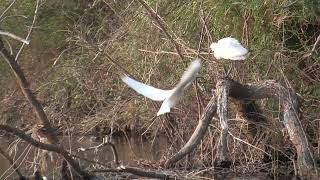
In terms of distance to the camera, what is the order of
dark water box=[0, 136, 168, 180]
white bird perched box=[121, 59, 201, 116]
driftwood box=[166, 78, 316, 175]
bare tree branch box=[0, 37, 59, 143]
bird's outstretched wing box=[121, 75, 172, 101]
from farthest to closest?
dark water box=[0, 136, 168, 180]
bare tree branch box=[0, 37, 59, 143]
driftwood box=[166, 78, 316, 175]
bird's outstretched wing box=[121, 75, 172, 101]
white bird perched box=[121, 59, 201, 116]

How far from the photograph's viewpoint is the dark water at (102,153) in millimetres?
6422

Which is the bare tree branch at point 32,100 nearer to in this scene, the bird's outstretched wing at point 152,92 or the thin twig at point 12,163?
the thin twig at point 12,163

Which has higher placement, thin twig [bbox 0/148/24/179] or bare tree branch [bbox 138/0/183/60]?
bare tree branch [bbox 138/0/183/60]

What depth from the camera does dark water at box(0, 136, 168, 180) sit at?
253 inches

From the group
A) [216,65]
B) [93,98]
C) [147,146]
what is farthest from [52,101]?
[216,65]

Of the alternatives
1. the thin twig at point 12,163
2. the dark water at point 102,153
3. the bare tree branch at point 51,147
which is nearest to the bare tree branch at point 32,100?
the dark water at point 102,153

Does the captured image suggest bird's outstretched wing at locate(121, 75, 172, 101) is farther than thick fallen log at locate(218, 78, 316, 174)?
No

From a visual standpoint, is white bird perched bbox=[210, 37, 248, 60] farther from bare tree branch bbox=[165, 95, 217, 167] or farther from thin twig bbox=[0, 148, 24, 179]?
thin twig bbox=[0, 148, 24, 179]

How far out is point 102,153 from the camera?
7480 millimetres

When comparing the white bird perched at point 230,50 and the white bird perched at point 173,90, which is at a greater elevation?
the white bird perched at point 230,50

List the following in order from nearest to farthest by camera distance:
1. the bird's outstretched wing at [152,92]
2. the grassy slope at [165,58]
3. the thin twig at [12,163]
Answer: the bird's outstretched wing at [152,92], the thin twig at [12,163], the grassy slope at [165,58]

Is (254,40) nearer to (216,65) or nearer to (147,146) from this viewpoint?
(216,65)

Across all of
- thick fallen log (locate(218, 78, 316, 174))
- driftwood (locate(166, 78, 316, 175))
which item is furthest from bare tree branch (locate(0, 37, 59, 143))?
thick fallen log (locate(218, 78, 316, 174))

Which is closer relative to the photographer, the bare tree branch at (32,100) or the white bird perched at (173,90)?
the white bird perched at (173,90)
